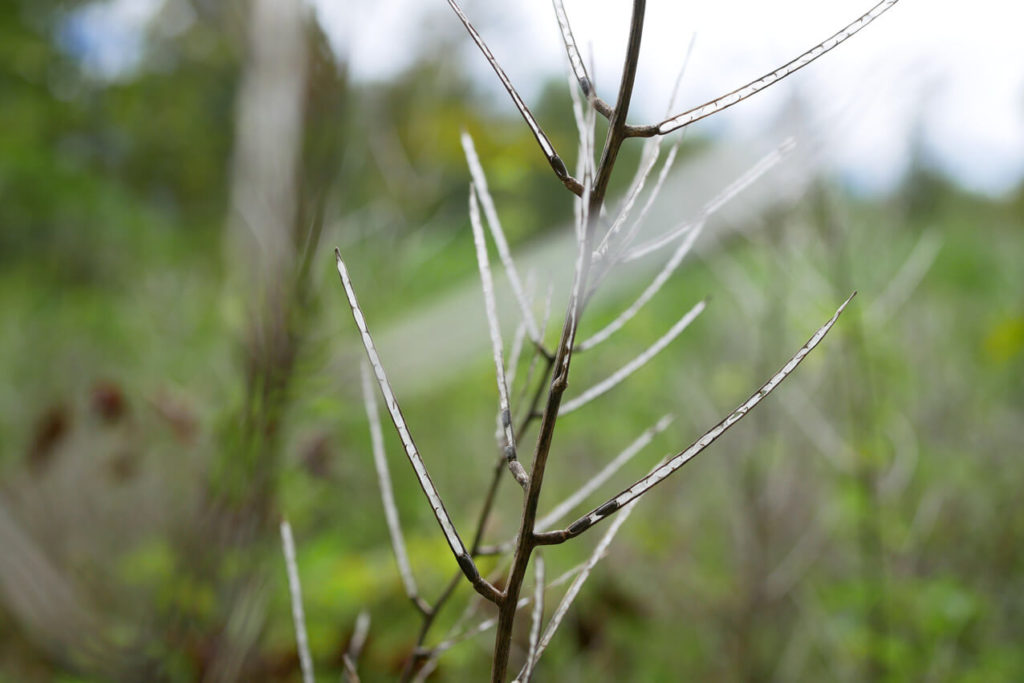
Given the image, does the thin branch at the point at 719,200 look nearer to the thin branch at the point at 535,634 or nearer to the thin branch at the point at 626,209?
the thin branch at the point at 626,209

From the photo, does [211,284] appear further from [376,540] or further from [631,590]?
[631,590]

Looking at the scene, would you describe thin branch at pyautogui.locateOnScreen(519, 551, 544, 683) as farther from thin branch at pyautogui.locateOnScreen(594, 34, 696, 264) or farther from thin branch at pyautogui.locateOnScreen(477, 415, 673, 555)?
thin branch at pyautogui.locateOnScreen(594, 34, 696, 264)

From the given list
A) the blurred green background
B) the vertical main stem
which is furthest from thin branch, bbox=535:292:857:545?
the blurred green background

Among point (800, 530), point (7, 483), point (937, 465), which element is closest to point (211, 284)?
point (7, 483)

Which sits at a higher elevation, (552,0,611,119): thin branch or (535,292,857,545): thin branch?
(552,0,611,119): thin branch

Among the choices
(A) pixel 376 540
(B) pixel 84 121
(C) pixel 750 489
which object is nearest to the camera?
(C) pixel 750 489

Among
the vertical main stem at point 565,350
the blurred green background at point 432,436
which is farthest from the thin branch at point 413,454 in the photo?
the blurred green background at point 432,436

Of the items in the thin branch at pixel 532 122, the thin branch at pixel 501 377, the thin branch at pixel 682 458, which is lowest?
the thin branch at pixel 682 458
